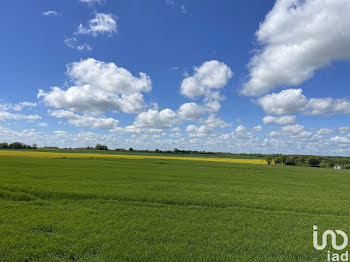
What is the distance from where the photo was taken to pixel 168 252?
7.90 meters

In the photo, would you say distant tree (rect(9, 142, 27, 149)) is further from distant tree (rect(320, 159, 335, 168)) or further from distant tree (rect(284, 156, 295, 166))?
distant tree (rect(320, 159, 335, 168))

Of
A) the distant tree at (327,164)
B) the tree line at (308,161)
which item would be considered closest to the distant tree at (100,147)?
the tree line at (308,161)

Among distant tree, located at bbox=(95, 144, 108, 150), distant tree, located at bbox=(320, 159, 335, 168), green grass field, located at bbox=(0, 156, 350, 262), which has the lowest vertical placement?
distant tree, located at bbox=(320, 159, 335, 168)

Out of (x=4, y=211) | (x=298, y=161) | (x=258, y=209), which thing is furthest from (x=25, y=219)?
(x=298, y=161)

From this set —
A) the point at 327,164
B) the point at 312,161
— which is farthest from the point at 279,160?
the point at 327,164

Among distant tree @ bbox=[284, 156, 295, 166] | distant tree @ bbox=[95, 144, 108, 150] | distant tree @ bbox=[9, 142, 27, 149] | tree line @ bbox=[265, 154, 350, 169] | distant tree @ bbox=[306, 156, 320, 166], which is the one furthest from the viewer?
distant tree @ bbox=[95, 144, 108, 150]

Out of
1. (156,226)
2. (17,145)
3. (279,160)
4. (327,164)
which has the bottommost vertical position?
(327,164)

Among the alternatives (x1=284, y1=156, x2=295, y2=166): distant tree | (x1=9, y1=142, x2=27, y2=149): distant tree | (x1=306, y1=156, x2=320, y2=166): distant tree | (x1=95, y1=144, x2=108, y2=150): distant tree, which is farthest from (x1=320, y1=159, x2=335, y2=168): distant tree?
(x1=9, y1=142, x2=27, y2=149): distant tree

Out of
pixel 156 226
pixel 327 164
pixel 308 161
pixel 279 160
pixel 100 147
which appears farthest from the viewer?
pixel 100 147

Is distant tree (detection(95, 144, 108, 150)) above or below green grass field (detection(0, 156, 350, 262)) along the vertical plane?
above

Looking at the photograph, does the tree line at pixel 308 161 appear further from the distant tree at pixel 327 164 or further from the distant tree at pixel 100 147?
the distant tree at pixel 100 147

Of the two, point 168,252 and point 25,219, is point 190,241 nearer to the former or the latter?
point 168,252

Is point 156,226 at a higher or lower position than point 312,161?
higher

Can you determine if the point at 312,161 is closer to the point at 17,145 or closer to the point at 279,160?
the point at 279,160
